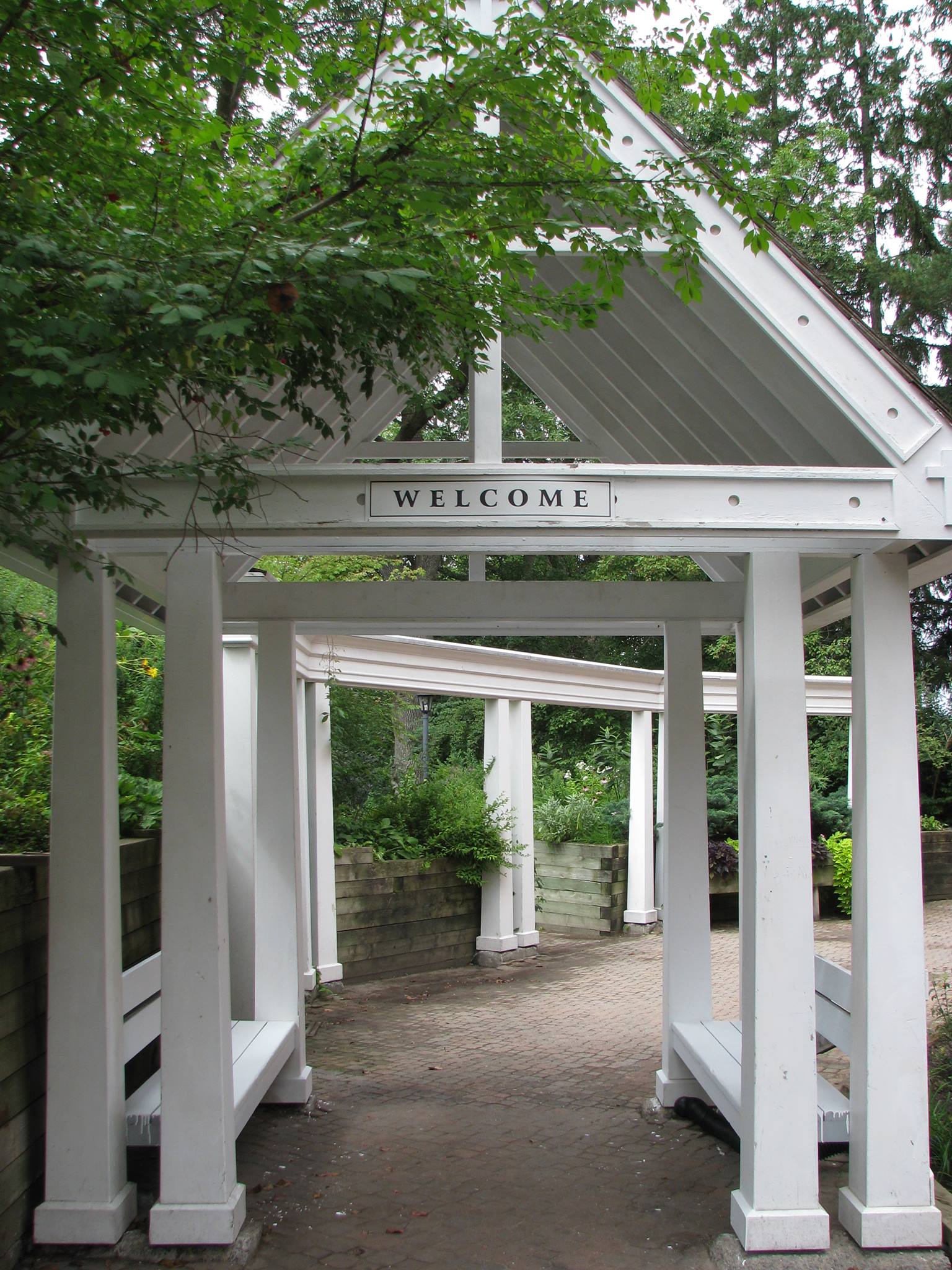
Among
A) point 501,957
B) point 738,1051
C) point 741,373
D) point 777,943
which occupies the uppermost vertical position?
point 741,373

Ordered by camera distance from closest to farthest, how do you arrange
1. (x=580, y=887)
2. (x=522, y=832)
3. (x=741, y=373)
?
(x=741, y=373)
(x=522, y=832)
(x=580, y=887)

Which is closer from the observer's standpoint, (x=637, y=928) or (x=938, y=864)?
(x=637, y=928)

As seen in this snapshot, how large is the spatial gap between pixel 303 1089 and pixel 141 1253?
235cm

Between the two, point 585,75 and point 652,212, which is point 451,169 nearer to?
point 652,212

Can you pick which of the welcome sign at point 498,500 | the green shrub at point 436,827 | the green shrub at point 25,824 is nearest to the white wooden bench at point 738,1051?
the welcome sign at point 498,500

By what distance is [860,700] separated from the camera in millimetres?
4840

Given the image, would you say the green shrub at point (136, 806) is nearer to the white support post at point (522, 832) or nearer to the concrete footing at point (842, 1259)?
the concrete footing at point (842, 1259)

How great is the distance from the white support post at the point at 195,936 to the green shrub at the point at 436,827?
6.63 meters

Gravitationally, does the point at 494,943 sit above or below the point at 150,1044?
below

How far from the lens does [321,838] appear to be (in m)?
10.2

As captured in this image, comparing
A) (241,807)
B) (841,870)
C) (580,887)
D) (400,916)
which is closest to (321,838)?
(400,916)

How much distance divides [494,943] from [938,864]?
7287mm

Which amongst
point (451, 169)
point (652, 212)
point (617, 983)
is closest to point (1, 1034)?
point (451, 169)

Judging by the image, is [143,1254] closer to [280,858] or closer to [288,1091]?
[288,1091]
